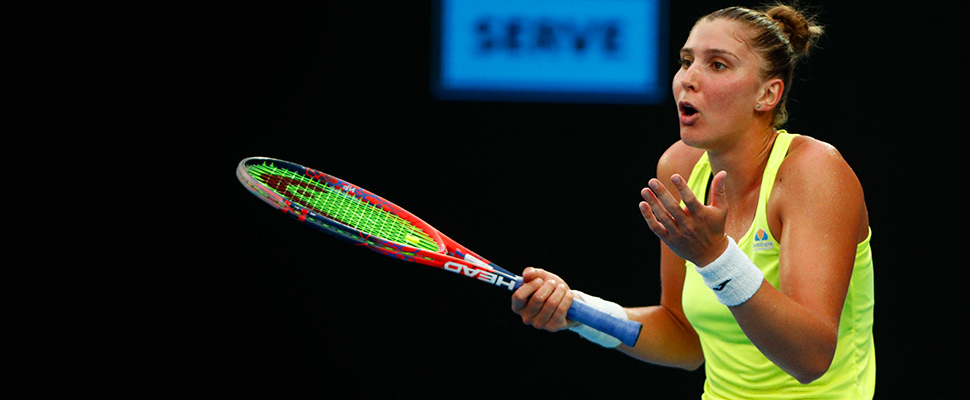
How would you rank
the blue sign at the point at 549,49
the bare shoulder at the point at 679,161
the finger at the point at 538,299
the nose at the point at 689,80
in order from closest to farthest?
the nose at the point at 689,80, the finger at the point at 538,299, the bare shoulder at the point at 679,161, the blue sign at the point at 549,49

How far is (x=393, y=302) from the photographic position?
3.15m

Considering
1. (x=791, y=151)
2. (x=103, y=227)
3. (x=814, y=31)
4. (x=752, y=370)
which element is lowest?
(x=103, y=227)

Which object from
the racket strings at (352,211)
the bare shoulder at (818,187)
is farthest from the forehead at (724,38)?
the racket strings at (352,211)

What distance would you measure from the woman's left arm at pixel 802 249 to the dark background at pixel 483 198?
1611 mm

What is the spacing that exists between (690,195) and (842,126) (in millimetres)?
2133

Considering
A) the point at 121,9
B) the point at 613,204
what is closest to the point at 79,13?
the point at 121,9

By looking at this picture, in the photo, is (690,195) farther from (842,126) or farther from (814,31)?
(842,126)

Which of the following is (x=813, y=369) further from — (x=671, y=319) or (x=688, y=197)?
(x=671, y=319)

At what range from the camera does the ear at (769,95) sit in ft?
5.51

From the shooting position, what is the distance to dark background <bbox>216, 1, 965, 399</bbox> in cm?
300

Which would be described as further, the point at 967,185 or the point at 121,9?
the point at 967,185

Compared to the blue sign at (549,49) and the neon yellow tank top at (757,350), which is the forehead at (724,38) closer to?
the neon yellow tank top at (757,350)

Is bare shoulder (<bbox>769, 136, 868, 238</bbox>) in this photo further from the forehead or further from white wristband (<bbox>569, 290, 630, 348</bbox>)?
white wristband (<bbox>569, 290, 630, 348</bbox>)

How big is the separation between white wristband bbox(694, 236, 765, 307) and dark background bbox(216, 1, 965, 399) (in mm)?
1788
